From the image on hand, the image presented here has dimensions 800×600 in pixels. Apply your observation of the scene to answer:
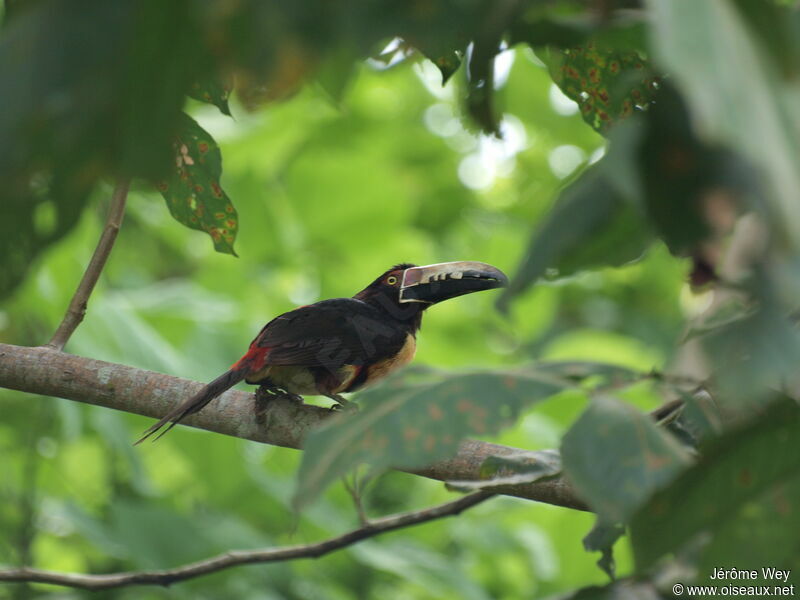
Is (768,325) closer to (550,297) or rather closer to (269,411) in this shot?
(269,411)

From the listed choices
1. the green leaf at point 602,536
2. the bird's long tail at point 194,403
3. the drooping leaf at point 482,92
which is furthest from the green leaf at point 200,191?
the green leaf at point 602,536

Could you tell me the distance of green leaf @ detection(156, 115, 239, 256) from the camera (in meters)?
1.80

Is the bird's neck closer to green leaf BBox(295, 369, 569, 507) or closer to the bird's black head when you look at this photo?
the bird's black head

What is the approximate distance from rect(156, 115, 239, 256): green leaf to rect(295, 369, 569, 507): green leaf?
0.73 meters

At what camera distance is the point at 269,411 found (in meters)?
2.17

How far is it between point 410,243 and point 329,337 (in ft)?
12.0

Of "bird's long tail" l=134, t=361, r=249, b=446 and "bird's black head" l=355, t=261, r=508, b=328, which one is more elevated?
"bird's black head" l=355, t=261, r=508, b=328

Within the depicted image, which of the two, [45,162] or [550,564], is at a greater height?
[550,564]

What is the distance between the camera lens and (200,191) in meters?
1.84

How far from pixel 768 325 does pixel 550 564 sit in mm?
4327

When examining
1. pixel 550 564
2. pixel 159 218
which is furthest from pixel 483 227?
pixel 550 564

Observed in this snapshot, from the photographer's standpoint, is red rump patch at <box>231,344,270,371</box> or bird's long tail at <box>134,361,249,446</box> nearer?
bird's long tail at <box>134,361,249,446</box>

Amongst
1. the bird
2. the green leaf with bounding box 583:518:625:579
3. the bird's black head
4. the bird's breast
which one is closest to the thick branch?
the bird

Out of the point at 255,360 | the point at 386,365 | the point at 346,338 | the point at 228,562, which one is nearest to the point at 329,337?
the point at 346,338
